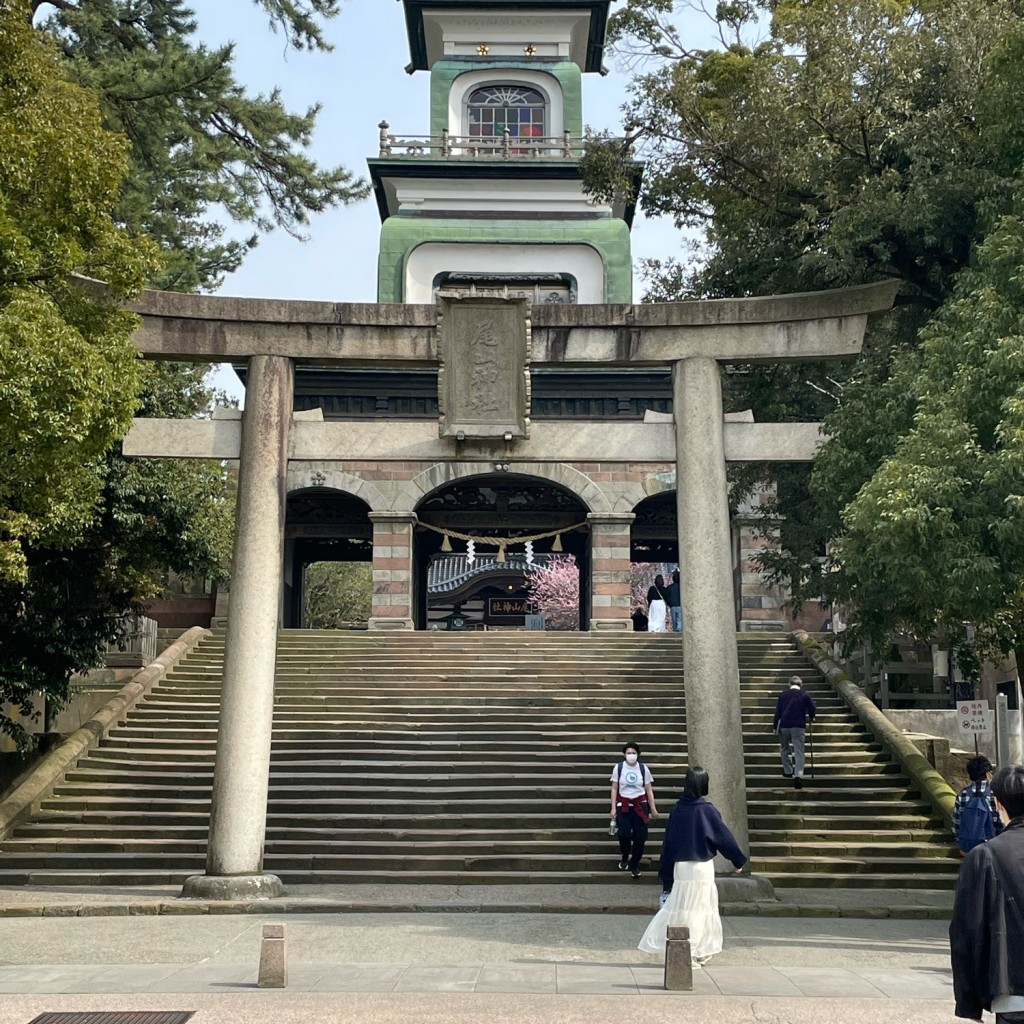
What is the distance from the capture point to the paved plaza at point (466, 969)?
25.3 ft

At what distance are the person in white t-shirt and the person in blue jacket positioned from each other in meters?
3.96

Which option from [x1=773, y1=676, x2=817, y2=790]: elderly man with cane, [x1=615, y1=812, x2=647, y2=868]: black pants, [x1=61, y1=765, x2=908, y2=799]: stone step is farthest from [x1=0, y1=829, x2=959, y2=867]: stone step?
[x1=773, y1=676, x2=817, y2=790]: elderly man with cane

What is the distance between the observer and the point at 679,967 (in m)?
8.28

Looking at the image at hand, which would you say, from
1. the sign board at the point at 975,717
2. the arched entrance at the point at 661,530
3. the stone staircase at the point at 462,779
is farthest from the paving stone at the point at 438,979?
the arched entrance at the point at 661,530

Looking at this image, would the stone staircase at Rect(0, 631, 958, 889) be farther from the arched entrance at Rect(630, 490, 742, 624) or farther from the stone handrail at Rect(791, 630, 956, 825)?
the arched entrance at Rect(630, 490, 742, 624)

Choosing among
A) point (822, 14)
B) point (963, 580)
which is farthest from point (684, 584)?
point (822, 14)

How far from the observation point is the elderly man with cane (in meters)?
16.5

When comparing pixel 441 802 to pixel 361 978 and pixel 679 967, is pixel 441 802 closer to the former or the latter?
pixel 361 978

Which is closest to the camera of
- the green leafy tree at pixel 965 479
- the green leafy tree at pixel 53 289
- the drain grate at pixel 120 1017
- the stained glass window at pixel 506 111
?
the drain grate at pixel 120 1017

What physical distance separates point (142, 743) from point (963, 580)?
1200 centimetres

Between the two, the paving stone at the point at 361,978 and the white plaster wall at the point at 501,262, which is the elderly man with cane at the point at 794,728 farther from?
the white plaster wall at the point at 501,262

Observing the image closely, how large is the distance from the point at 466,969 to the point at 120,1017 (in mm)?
2503

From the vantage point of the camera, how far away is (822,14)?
52.2ft

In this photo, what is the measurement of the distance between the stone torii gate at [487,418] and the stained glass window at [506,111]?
2036 centimetres
